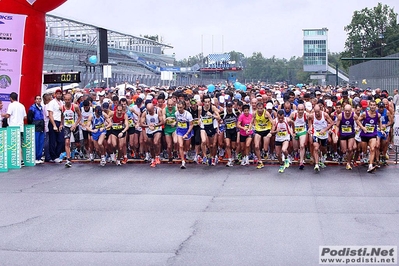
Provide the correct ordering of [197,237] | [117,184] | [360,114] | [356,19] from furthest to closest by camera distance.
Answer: [356,19] < [360,114] < [117,184] < [197,237]

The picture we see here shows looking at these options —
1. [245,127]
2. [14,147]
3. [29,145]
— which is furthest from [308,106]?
[14,147]

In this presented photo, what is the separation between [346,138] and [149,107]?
5336 millimetres

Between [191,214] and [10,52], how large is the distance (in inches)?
348

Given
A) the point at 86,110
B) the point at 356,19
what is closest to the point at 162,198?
the point at 86,110

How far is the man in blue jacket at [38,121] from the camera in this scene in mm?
17531

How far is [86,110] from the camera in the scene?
17672 mm

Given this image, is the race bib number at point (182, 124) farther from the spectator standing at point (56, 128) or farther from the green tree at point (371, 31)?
the green tree at point (371, 31)

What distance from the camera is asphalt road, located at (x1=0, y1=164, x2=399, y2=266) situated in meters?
8.27

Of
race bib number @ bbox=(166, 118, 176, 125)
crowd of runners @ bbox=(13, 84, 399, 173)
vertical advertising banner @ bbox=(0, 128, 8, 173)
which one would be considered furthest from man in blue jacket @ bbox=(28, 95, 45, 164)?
race bib number @ bbox=(166, 118, 176, 125)

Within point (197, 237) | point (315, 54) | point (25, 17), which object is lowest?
point (197, 237)

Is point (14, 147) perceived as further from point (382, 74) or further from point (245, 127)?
point (382, 74)

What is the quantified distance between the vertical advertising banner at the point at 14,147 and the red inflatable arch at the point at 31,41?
1245 mm

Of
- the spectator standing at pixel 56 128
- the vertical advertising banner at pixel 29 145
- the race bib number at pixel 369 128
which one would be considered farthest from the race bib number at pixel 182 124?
the race bib number at pixel 369 128

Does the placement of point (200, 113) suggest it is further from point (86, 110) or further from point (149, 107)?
point (86, 110)
